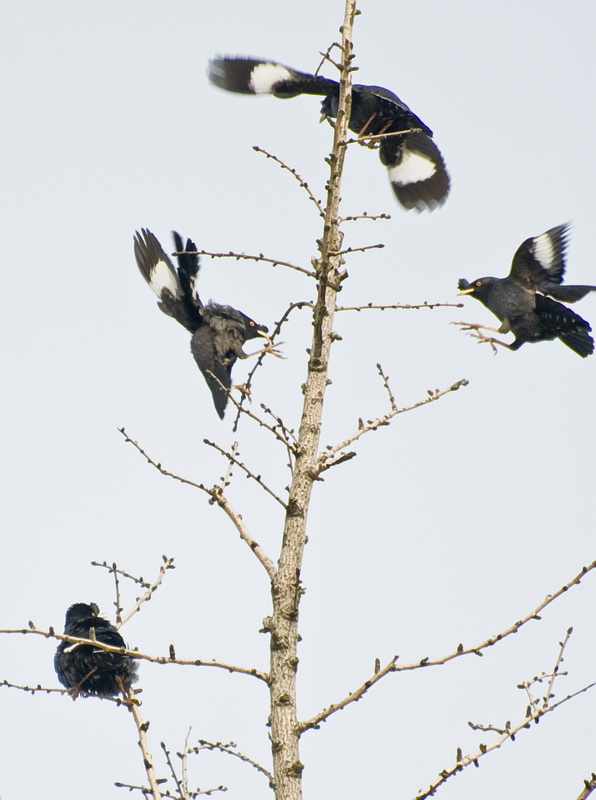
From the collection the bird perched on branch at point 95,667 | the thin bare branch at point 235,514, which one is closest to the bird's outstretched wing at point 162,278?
the bird perched on branch at point 95,667

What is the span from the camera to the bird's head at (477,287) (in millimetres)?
7379

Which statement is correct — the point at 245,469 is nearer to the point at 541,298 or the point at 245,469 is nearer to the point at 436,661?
the point at 436,661

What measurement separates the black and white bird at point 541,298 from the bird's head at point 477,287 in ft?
0.94

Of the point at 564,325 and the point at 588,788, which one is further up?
the point at 564,325

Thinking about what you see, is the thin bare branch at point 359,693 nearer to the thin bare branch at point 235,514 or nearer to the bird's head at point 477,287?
the thin bare branch at point 235,514

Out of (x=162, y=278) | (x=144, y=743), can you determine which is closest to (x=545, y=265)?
(x=162, y=278)

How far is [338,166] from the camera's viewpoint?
367 centimetres

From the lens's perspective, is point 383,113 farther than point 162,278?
No

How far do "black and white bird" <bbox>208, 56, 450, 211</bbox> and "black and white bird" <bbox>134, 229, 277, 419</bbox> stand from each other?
1582 mm

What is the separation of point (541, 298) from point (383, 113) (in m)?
1.68

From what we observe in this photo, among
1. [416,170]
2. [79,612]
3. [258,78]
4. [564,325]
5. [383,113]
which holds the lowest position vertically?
[79,612]

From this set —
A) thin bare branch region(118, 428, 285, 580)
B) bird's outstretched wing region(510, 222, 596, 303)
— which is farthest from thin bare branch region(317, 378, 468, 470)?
bird's outstretched wing region(510, 222, 596, 303)

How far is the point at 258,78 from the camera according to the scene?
6.47 metres

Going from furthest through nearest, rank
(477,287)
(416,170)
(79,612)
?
1. (477,287)
2. (416,170)
3. (79,612)
